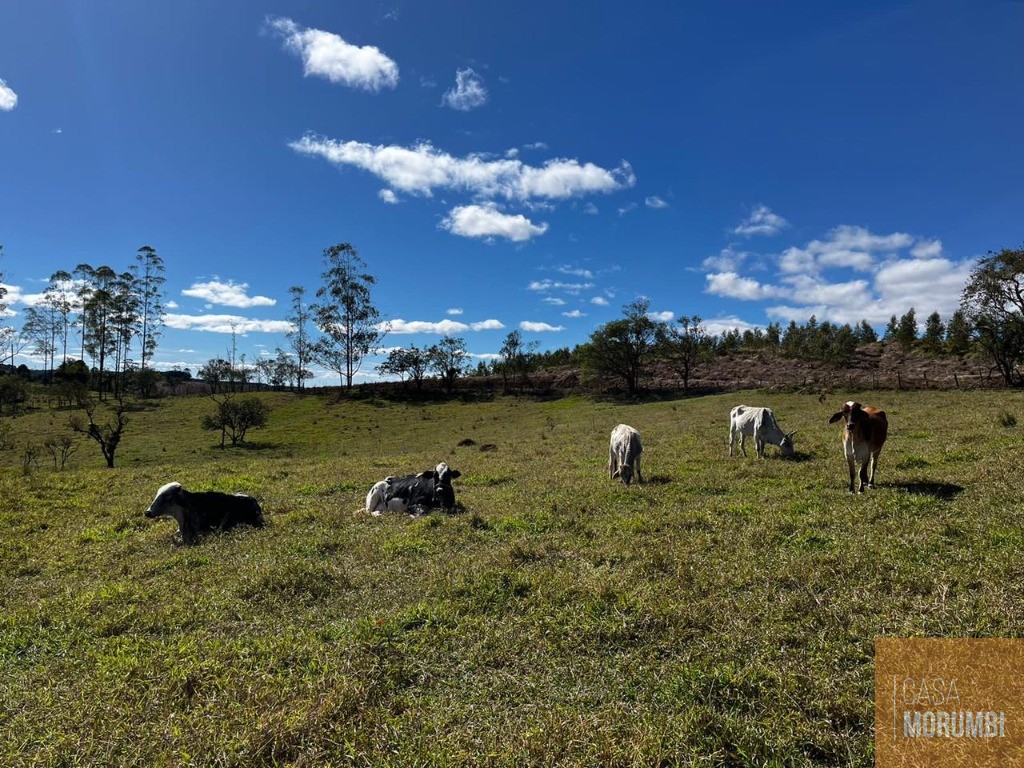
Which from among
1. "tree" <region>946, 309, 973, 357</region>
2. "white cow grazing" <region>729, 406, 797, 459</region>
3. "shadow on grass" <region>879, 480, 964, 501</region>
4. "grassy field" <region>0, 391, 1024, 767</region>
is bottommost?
"grassy field" <region>0, 391, 1024, 767</region>

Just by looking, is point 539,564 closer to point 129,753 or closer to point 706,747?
point 706,747

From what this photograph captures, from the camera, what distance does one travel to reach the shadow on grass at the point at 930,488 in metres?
9.14

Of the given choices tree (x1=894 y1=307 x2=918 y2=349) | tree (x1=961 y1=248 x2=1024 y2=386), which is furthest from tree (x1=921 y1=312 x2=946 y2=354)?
tree (x1=961 y1=248 x2=1024 y2=386)

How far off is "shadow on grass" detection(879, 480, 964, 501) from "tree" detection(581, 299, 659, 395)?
53.3m

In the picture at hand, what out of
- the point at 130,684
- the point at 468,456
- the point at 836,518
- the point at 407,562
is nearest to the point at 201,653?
the point at 130,684

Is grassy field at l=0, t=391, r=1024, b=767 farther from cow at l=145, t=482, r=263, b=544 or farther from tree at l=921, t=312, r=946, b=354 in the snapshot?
tree at l=921, t=312, r=946, b=354

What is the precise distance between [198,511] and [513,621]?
7887 mm

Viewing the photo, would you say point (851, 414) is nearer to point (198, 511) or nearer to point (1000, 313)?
point (198, 511)

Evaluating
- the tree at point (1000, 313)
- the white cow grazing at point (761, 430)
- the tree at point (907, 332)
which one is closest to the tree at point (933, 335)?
the tree at point (907, 332)

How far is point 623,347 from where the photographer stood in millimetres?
63656

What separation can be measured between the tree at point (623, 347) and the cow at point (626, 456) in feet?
165

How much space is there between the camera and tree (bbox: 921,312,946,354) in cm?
6631

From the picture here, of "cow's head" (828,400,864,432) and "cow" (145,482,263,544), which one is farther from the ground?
"cow's head" (828,400,864,432)

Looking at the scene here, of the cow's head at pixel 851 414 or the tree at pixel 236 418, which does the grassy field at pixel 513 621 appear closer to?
the cow's head at pixel 851 414
